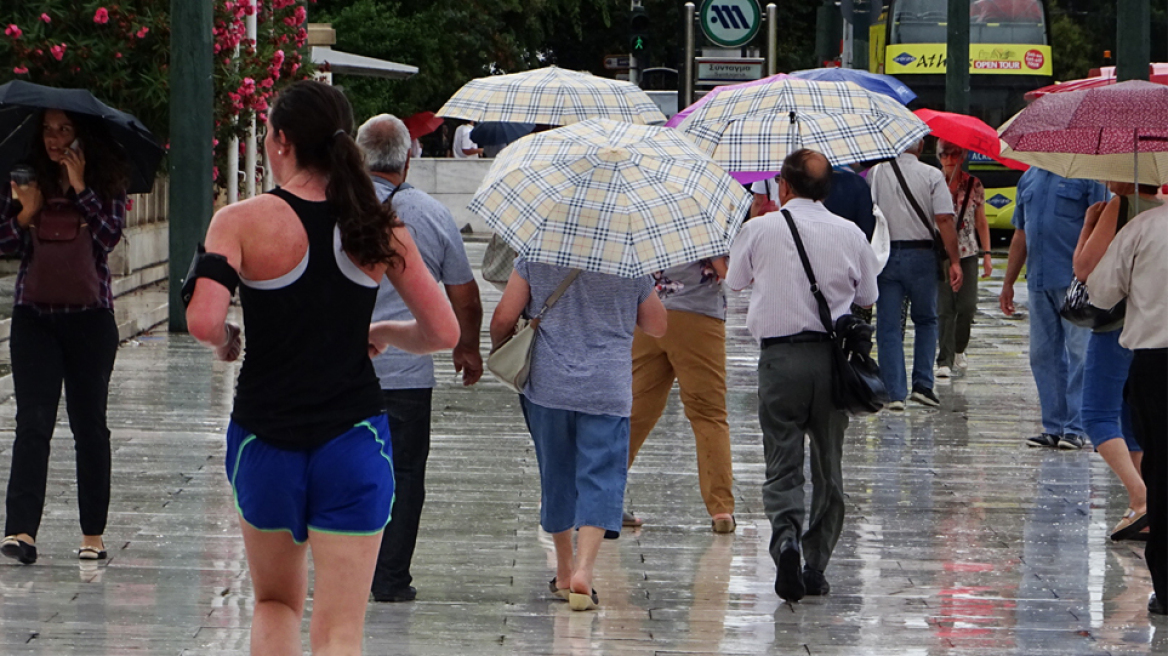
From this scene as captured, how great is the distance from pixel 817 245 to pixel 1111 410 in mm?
1928

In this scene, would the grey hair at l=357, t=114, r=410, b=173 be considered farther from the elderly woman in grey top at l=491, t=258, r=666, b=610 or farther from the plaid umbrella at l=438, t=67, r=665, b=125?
the plaid umbrella at l=438, t=67, r=665, b=125

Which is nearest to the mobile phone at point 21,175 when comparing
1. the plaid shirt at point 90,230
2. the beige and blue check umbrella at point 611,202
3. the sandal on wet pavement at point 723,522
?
the plaid shirt at point 90,230

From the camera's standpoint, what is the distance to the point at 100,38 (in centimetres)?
1556

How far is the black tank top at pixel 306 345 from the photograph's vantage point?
158 inches

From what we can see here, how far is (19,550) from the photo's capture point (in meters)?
6.77

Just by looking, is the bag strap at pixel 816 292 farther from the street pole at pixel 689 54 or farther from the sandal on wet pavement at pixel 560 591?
the street pole at pixel 689 54

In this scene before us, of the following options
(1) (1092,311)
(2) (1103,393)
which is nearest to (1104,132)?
(1) (1092,311)

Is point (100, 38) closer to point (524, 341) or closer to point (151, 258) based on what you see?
point (151, 258)

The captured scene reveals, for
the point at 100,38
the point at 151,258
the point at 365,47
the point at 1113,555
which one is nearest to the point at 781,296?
the point at 1113,555

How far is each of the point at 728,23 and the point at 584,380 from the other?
658 inches

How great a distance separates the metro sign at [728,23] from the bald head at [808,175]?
15.8 metres

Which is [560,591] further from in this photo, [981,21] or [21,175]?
[981,21]

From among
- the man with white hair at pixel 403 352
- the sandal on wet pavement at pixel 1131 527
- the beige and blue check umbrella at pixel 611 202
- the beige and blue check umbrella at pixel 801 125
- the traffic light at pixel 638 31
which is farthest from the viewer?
the traffic light at pixel 638 31

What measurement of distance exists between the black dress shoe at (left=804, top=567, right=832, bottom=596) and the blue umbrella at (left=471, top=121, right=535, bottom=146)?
4919 millimetres
